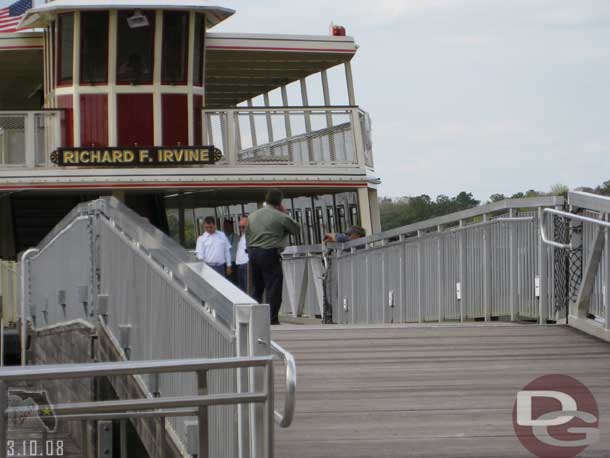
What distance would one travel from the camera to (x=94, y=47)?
27188 mm

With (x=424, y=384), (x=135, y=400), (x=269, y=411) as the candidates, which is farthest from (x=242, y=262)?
(x=135, y=400)

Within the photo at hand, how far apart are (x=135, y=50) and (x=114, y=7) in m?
1.06

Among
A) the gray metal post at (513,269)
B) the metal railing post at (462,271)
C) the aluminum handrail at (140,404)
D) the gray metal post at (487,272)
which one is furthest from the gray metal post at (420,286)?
the aluminum handrail at (140,404)

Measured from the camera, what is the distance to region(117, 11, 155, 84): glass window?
27.0 meters

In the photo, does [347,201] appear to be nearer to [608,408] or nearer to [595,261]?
[595,261]

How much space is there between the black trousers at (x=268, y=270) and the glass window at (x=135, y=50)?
10.7 m

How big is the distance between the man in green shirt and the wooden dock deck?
8.67 feet

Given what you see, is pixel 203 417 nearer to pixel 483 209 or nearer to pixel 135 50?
pixel 483 209

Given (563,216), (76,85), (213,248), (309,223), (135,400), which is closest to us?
(135,400)

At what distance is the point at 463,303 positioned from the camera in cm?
1664

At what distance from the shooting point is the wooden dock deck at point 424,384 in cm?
773

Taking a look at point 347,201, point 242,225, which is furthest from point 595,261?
point 347,201

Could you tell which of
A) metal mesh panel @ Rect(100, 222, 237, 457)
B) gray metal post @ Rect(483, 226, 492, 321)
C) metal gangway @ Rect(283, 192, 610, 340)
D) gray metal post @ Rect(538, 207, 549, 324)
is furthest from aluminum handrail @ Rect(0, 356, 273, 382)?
gray metal post @ Rect(483, 226, 492, 321)

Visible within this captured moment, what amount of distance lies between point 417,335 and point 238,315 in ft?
24.6
